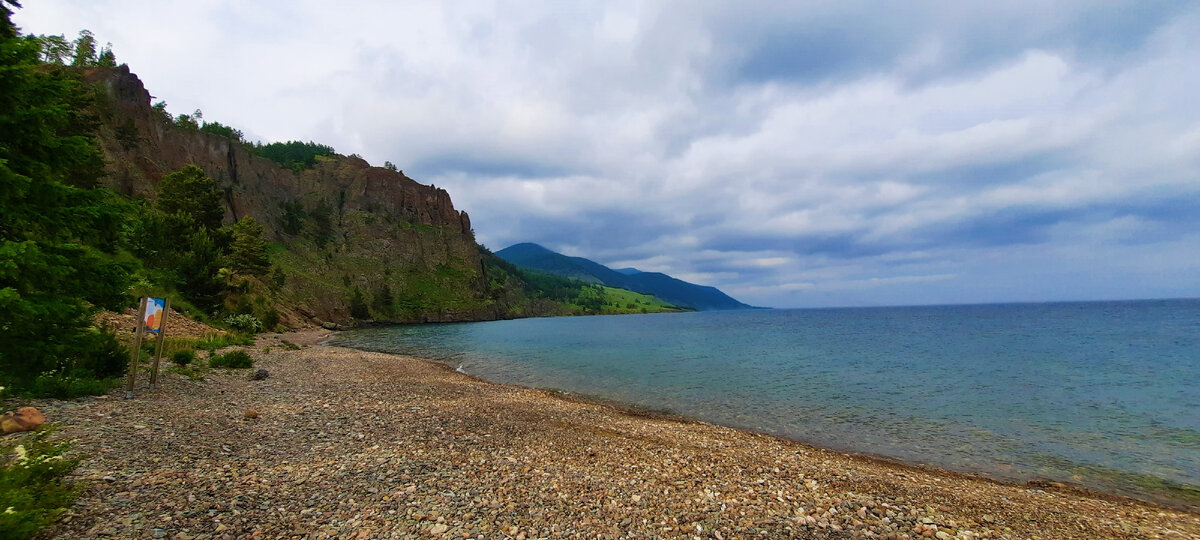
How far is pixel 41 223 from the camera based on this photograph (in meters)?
11.2

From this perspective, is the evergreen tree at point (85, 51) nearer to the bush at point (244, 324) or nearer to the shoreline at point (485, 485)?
the bush at point (244, 324)

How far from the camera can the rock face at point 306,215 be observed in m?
95.9

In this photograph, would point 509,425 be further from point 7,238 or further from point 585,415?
point 7,238

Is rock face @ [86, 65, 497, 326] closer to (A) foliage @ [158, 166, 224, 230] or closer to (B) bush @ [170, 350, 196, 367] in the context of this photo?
(A) foliage @ [158, 166, 224, 230]

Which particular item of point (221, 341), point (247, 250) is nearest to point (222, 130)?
point (247, 250)

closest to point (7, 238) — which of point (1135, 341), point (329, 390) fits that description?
point (329, 390)

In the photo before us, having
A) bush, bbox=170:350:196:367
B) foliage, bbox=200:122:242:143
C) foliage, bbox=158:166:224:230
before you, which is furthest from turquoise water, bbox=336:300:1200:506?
foliage, bbox=200:122:242:143

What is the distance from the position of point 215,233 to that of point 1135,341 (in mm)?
124124

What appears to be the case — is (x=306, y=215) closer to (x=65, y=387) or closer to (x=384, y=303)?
(x=384, y=303)

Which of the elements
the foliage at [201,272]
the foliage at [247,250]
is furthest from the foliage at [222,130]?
the foliage at [201,272]

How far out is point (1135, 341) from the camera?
6550cm

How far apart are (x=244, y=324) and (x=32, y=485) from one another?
187 feet

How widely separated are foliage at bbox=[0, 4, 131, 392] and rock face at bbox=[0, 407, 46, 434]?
220cm

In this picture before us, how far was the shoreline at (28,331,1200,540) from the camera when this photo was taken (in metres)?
8.15
